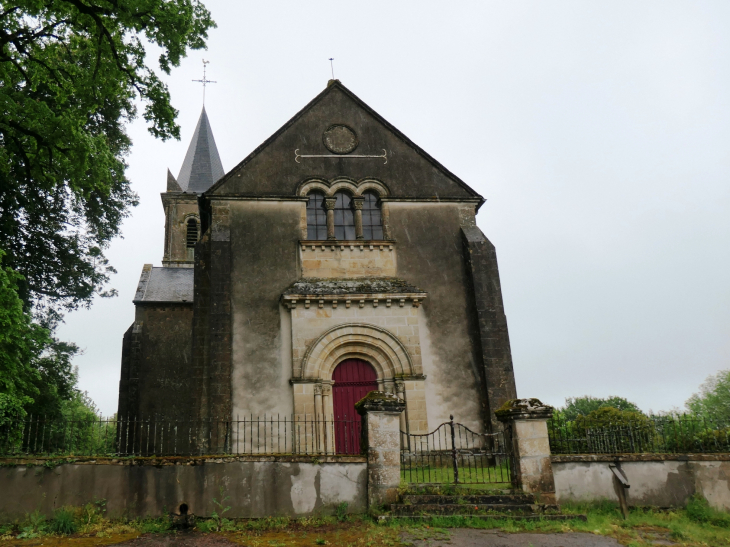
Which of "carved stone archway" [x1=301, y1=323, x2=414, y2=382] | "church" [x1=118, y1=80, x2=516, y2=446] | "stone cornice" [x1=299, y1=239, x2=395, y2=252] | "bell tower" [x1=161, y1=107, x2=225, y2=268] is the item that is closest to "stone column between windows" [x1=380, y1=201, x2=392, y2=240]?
"church" [x1=118, y1=80, x2=516, y2=446]

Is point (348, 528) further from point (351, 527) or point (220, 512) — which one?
point (220, 512)

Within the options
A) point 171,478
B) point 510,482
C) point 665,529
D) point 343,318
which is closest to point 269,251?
point 343,318

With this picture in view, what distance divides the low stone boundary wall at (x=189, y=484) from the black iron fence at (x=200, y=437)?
0.99ft

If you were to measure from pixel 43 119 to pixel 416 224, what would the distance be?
9.48m

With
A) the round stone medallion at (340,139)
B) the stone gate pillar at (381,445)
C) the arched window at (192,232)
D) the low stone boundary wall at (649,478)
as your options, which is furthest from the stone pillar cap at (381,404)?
the arched window at (192,232)

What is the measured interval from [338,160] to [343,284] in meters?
3.91

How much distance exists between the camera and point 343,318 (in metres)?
14.5

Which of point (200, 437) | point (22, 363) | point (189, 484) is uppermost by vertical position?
point (22, 363)

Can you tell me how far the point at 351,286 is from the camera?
14.8 metres

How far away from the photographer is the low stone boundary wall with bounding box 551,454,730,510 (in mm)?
9953

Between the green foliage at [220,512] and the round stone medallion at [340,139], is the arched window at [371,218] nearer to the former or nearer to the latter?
the round stone medallion at [340,139]

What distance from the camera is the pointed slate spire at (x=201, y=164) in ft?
119

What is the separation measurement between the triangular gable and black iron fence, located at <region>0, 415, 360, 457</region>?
6403 mm

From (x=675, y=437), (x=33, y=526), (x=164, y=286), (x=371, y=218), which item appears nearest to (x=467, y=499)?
(x=675, y=437)
